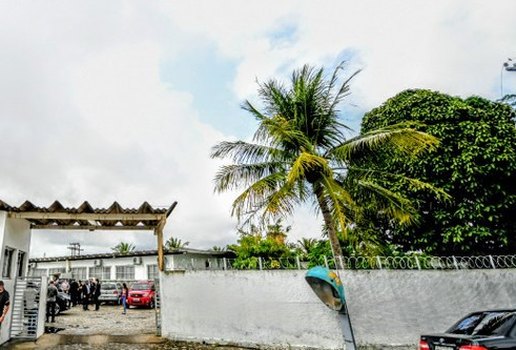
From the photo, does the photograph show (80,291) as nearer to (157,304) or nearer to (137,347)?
(157,304)

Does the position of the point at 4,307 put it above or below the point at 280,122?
below

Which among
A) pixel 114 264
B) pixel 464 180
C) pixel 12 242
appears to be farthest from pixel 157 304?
pixel 114 264

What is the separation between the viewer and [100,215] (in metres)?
10.0

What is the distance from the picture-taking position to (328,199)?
9.80 metres

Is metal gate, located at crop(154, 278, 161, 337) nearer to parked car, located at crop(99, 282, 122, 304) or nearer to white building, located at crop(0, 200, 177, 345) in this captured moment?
white building, located at crop(0, 200, 177, 345)

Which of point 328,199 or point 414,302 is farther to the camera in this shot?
point 328,199

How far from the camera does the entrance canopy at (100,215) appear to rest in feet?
31.7

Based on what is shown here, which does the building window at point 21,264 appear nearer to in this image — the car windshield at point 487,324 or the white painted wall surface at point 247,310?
the white painted wall surface at point 247,310

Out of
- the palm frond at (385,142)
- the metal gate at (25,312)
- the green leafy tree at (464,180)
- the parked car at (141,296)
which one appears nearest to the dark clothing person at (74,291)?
the parked car at (141,296)

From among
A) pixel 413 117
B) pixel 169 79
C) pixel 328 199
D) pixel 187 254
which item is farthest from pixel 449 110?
pixel 187 254

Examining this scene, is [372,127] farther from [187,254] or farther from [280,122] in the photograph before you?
[187,254]

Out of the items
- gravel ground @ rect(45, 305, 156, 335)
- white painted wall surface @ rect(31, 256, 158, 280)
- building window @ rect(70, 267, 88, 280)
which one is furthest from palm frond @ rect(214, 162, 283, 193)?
building window @ rect(70, 267, 88, 280)

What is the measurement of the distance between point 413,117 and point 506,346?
10.2 m

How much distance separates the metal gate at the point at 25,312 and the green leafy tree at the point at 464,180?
10.00m
